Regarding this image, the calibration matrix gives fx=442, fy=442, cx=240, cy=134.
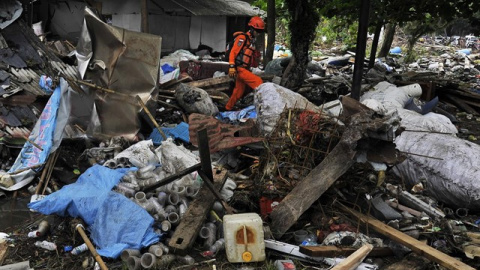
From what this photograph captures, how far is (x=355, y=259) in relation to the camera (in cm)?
342

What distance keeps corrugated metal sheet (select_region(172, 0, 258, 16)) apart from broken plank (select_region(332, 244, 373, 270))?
39.6ft

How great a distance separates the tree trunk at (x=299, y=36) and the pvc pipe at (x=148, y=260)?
6159mm

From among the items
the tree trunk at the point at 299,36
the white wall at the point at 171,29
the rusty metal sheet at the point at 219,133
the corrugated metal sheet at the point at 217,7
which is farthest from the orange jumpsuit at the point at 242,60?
the white wall at the point at 171,29

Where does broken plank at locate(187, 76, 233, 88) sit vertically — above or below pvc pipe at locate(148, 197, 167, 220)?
above

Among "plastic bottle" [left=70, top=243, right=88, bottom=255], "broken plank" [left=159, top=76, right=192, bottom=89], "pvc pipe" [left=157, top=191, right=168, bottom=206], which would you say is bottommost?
A: "plastic bottle" [left=70, top=243, right=88, bottom=255]

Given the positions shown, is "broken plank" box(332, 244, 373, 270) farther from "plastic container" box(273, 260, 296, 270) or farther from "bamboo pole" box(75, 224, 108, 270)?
"bamboo pole" box(75, 224, 108, 270)

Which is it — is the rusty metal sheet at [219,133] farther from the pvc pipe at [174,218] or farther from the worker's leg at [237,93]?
→ the worker's leg at [237,93]

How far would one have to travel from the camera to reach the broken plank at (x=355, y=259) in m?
3.35

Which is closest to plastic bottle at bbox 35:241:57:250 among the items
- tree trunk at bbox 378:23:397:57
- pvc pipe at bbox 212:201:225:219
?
pvc pipe at bbox 212:201:225:219

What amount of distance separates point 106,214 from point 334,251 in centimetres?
203

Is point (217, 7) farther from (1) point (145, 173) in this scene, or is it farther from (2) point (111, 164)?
(1) point (145, 173)

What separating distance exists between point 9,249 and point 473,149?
189 inches

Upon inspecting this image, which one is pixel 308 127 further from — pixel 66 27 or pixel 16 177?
pixel 66 27

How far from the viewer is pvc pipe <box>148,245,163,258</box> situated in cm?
365
